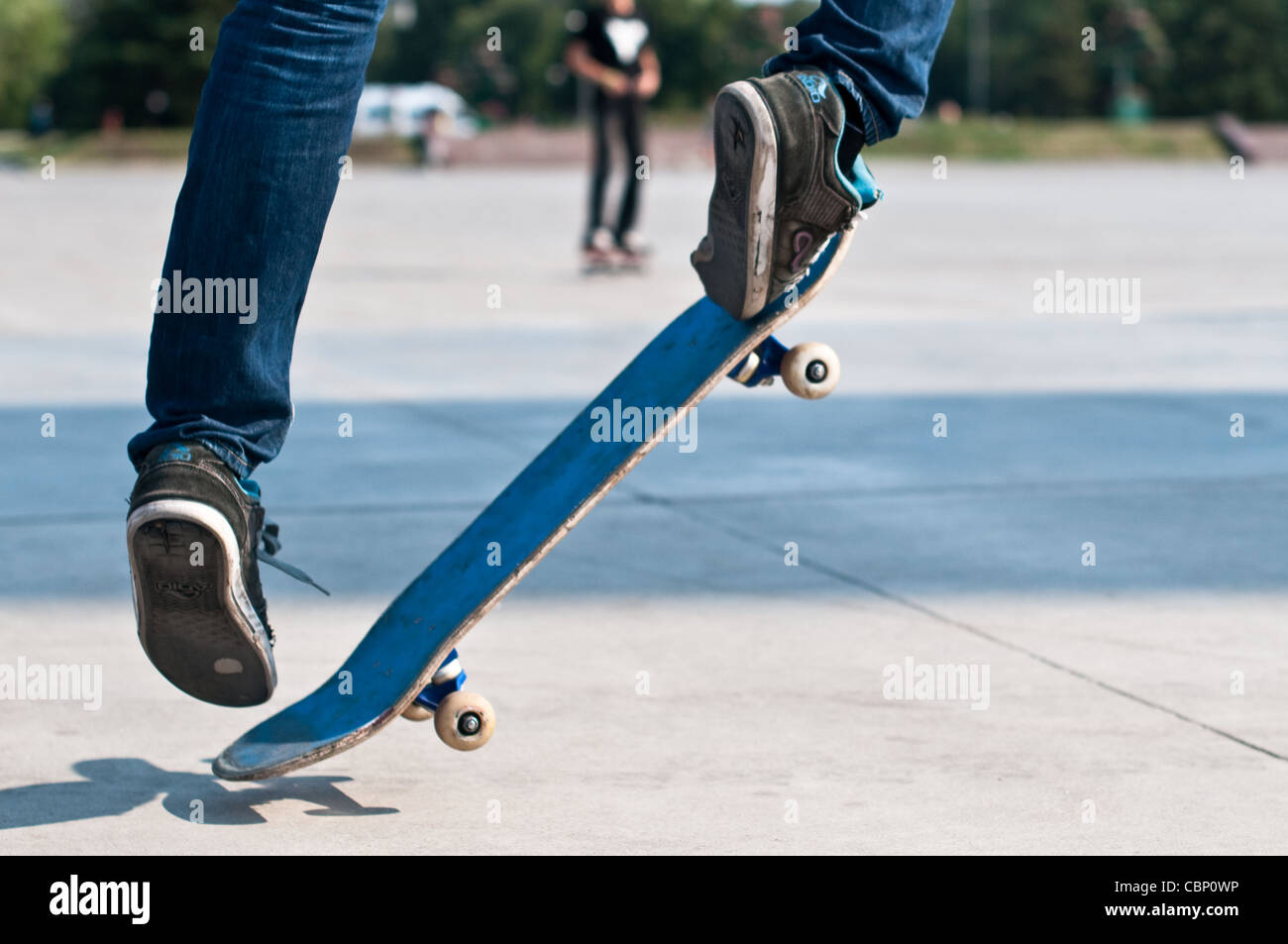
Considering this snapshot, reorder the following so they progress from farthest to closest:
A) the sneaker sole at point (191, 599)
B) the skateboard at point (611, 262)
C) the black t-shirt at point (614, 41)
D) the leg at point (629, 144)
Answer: the black t-shirt at point (614, 41) < the leg at point (629, 144) < the skateboard at point (611, 262) < the sneaker sole at point (191, 599)

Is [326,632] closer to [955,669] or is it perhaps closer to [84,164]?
[955,669]

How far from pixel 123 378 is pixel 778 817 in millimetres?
4547

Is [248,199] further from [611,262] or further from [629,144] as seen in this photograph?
[629,144]

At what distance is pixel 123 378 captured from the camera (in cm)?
629

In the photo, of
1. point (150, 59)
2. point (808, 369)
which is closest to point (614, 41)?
point (808, 369)

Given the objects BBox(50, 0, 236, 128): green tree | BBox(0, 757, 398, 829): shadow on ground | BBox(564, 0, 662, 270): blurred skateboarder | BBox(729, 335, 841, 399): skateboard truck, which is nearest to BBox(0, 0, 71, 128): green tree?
BBox(50, 0, 236, 128): green tree

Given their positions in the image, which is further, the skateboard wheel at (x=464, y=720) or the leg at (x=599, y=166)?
the leg at (x=599, y=166)

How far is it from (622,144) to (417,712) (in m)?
9.20

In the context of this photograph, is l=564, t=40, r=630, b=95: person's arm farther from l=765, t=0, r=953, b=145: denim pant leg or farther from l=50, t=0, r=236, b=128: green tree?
l=50, t=0, r=236, b=128: green tree

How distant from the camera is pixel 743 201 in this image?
2.20 m

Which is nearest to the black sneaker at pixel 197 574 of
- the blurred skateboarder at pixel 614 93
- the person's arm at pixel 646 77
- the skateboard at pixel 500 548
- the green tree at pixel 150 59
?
the skateboard at pixel 500 548

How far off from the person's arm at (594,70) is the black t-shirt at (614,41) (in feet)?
0.11

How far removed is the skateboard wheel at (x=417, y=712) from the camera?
2.33 metres

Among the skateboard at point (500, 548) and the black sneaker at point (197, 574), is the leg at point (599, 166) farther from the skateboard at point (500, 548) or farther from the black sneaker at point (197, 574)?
the black sneaker at point (197, 574)
